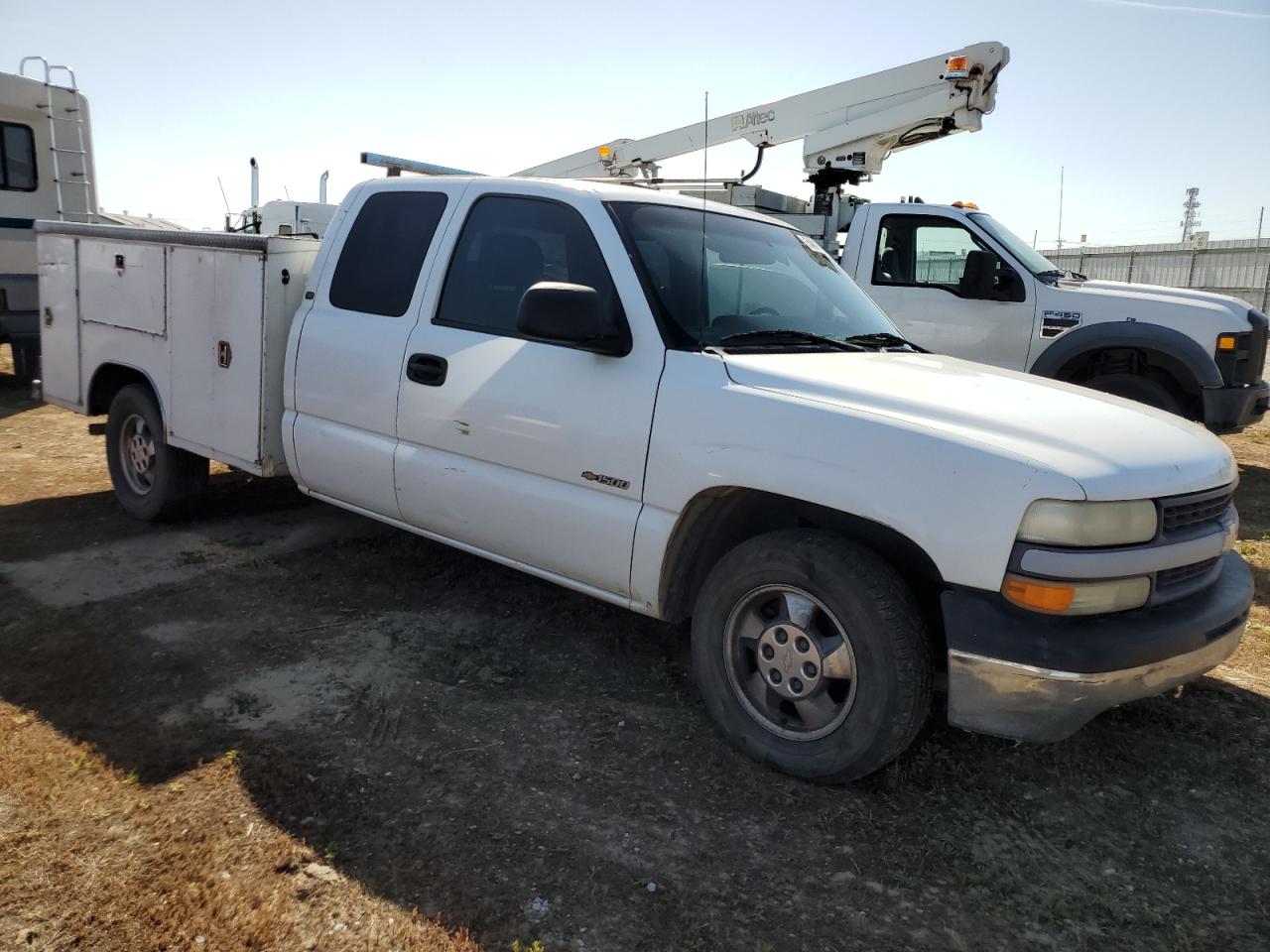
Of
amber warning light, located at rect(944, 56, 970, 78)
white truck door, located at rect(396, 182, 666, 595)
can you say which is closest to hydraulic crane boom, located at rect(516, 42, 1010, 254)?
amber warning light, located at rect(944, 56, 970, 78)

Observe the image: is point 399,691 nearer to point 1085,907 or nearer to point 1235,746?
point 1085,907

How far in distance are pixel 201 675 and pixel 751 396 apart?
247cm

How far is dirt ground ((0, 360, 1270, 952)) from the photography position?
254 centimetres

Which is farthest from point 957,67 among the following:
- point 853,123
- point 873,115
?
point 853,123

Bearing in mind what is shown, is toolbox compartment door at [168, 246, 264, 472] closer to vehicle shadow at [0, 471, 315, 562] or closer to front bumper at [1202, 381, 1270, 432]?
vehicle shadow at [0, 471, 315, 562]

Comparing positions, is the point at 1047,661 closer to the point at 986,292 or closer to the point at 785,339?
the point at 785,339

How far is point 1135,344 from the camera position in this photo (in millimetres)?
7059

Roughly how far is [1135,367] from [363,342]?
19.1ft

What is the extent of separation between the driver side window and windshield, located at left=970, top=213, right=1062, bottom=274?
4.7 inches

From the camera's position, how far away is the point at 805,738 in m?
3.16

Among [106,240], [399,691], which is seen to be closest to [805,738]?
[399,691]

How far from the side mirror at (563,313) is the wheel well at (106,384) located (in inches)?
142

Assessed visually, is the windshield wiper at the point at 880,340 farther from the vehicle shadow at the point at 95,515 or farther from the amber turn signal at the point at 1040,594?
the vehicle shadow at the point at 95,515

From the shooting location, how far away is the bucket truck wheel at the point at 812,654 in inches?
115
